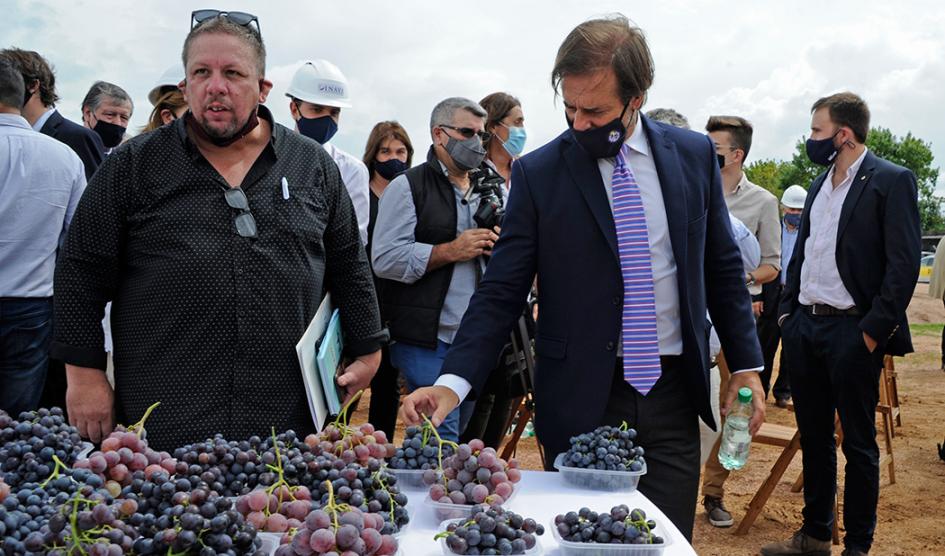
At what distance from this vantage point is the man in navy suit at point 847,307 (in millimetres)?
4156

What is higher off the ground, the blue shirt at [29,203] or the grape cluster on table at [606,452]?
the blue shirt at [29,203]

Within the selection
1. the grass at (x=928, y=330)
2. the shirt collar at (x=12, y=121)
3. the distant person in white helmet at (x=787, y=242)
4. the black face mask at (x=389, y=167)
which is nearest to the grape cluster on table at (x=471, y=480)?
the shirt collar at (x=12, y=121)

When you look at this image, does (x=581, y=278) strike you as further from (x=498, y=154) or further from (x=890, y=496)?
(x=890, y=496)

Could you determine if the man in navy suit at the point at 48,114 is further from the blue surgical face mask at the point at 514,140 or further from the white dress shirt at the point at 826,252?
the white dress shirt at the point at 826,252

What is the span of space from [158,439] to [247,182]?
771 mm

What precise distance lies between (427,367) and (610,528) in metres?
2.42

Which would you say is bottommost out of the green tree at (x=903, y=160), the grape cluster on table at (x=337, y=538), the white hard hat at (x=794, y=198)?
the grape cluster on table at (x=337, y=538)

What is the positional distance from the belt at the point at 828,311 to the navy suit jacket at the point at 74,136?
377cm

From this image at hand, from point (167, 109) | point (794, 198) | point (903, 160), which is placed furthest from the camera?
point (903, 160)

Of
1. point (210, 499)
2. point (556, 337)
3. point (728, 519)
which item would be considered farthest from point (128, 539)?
point (728, 519)

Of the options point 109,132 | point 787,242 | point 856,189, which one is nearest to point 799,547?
point 856,189

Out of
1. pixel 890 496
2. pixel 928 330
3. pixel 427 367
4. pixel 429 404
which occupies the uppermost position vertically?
pixel 429 404

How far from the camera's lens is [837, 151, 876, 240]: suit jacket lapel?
4242 mm

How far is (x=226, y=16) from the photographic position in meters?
2.46
